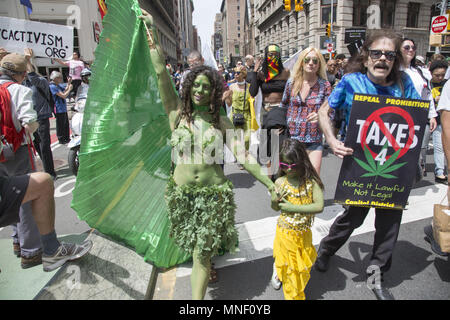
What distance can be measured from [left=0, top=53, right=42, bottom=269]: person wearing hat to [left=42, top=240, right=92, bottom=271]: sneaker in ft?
1.57

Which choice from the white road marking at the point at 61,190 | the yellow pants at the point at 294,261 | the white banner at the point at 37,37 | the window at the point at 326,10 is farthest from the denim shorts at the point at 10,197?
the window at the point at 326,10

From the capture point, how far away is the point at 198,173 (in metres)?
2.10

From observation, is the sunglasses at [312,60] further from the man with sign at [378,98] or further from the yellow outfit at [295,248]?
the yellow outfit at [295,248]

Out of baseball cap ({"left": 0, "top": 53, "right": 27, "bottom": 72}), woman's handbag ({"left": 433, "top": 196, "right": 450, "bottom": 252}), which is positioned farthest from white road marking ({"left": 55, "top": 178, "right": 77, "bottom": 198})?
woman's handbag ({"left": 433, "top": 196, "right": 450, "bottom": 252})

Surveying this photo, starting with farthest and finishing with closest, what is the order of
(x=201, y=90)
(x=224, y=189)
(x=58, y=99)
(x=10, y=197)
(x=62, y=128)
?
(x=62, y=128) → (x=58, y=99) → (x=224, y=189) → (x=201, y=90) → (x=10, y=197)

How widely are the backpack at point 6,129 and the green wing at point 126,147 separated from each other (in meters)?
0.90

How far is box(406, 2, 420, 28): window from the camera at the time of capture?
93.1 ft

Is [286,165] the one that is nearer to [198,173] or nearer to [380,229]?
[198,173]

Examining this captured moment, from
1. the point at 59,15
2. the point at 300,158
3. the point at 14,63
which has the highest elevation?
the point at 59,15

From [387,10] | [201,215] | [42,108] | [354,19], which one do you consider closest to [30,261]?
[201,215]

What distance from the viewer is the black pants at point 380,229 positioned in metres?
2.21

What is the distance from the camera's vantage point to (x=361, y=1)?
26625 mm

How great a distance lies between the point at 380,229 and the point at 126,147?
83.2 inches
